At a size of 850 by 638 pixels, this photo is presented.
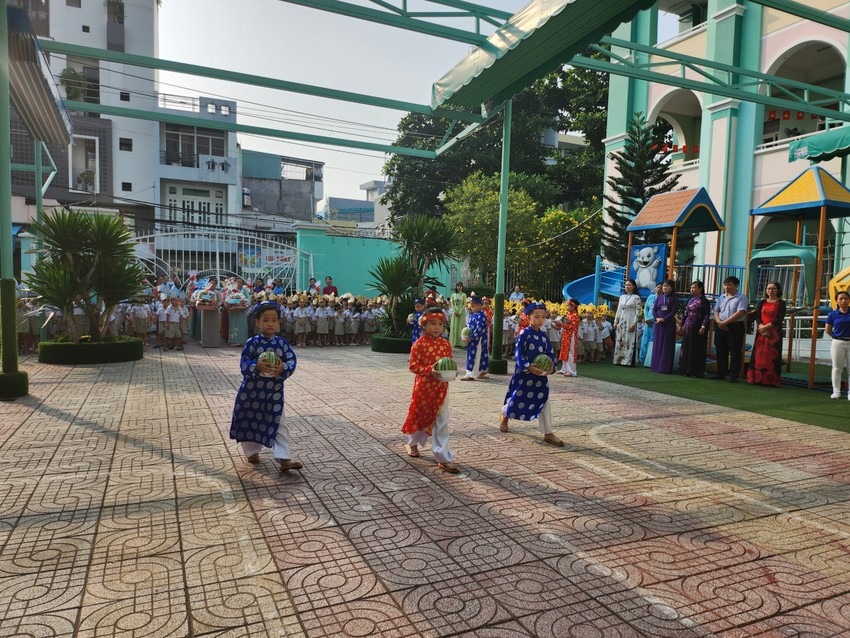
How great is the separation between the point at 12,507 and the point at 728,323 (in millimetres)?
11308

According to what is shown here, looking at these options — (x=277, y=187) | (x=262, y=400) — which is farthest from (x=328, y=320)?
(x=277, y=187)

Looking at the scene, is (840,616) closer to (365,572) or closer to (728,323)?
(365,572)

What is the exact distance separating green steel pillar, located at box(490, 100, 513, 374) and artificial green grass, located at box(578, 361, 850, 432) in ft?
6.16

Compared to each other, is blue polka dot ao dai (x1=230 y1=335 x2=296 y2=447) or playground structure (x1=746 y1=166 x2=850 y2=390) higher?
playground structure (x1=746 y1=166 x2=850 y2=390)

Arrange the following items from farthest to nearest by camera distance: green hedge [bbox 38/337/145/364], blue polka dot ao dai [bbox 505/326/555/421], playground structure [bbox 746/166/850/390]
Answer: green hedge [bbox 38/337/145/364] → playground structure [bbox 746/166/850/390] → blue polka dot ao dai [bbox 505/326/555/421]

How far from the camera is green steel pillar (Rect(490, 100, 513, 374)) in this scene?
35.3 feet

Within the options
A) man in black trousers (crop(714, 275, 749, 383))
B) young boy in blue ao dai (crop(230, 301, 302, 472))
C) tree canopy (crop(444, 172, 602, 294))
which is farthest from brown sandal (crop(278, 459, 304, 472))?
tree canopy (crop(444, 172, 602, 294))

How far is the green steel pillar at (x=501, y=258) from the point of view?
10.8 metres

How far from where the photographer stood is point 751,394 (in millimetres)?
9828

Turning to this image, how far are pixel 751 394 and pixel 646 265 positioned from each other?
5.30 metres

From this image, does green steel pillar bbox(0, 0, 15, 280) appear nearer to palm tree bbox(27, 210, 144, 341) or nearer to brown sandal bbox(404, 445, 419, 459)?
palm tree bbox(27, 210, 144, 341)

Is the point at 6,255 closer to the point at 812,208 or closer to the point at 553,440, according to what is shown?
the point at 553,440

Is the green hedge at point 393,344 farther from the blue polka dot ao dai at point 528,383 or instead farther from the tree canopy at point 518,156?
the tree canopy at point 518,156

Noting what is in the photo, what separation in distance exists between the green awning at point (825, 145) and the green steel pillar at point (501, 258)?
6.10 meters
